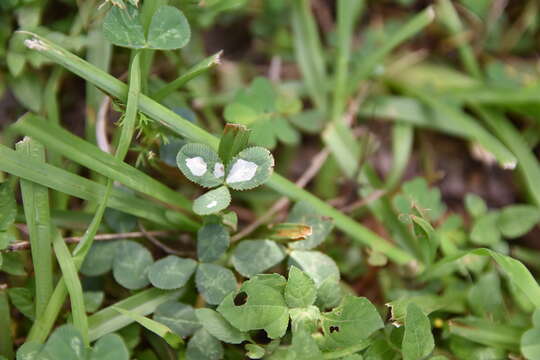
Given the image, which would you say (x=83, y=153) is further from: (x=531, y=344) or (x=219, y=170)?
(x=531, y=344)

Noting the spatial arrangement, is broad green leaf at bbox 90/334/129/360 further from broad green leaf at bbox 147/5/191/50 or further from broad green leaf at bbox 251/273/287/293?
broad green leaf at bbox 147/5/191/50

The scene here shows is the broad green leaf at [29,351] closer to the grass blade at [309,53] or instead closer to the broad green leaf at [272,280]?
the broad green leaf at [272,280]

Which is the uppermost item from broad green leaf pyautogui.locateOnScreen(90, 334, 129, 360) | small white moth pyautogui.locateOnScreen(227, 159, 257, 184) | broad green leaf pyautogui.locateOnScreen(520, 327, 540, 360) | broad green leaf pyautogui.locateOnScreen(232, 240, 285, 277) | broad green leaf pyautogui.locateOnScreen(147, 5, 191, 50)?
broad green leaf pyautogui.locateOnScreen(147, 5, 191, 50)

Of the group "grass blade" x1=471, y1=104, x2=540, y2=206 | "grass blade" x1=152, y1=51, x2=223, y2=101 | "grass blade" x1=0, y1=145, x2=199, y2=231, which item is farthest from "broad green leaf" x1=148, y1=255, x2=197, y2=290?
"grass blade" x1=471, y1=104, x2=540, y2=206

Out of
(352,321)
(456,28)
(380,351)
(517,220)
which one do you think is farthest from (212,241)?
(456,28)

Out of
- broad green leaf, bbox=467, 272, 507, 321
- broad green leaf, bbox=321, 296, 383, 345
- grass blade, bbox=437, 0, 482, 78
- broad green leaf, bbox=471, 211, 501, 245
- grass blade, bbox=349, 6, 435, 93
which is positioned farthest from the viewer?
grass blade, bbox=437, 0, 482, 78

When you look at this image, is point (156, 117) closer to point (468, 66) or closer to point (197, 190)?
point (197, 190)

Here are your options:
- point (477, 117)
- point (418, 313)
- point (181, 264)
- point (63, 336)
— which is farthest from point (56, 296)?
point (477, 117)
